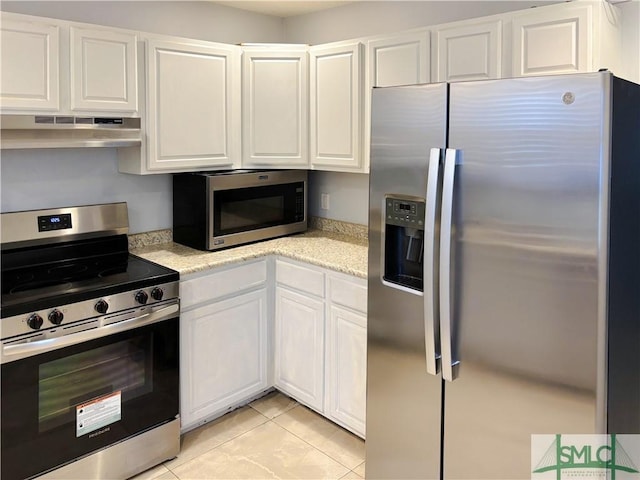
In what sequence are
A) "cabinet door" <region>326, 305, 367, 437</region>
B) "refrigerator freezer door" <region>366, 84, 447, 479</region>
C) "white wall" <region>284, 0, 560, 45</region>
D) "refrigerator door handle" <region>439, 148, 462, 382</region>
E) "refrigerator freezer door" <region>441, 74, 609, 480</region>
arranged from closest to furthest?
"refrigerator freezer door" <region>441, 74, 609, 480</region>, "refrigerator door handle" <region>439, 148, 462, 382</region>, "refrigerator freezer door" <region>366, 84, 447, 479</region>, "cabinet door" <region>326, 305, 367, 437</region>, "white wall" <region>284, 0, 560, 45</region>

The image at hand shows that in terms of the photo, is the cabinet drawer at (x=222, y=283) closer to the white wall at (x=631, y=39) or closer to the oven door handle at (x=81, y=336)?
the oven door handle at (x=81, y=336)

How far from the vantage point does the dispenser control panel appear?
6.46 feet

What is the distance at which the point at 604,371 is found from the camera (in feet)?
5.36

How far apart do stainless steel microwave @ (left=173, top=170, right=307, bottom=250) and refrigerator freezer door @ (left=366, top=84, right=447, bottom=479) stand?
110 cm

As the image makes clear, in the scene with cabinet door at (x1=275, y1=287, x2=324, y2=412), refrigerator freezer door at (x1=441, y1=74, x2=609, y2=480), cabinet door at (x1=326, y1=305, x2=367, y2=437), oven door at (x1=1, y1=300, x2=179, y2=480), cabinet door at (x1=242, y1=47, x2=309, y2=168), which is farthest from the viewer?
cabinet door at (x1=242, y1=47, x2=309, y2=168)

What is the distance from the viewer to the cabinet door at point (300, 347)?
2.85 m

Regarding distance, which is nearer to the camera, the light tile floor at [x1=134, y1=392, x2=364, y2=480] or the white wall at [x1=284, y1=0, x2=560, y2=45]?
the light tile floor at [x1=134, y1=392, x2=364, y2=480]

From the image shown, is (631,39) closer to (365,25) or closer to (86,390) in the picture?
(365,25)

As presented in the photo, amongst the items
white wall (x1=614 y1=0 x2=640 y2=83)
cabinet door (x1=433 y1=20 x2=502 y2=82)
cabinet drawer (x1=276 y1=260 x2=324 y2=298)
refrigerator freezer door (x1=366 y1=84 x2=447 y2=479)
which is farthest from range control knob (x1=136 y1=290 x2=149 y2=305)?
white wall (x1=614 y1=0 x2=640 y2=83)

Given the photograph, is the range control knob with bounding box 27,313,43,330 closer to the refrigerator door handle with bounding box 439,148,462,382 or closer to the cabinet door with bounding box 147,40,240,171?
the cabinet door with bounding box 147,40,240,171

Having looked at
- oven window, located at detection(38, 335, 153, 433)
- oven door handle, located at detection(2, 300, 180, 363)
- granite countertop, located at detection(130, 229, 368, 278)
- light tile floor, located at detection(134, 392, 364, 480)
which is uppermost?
granite countertop, located at detection(130, 229, 368, 278)

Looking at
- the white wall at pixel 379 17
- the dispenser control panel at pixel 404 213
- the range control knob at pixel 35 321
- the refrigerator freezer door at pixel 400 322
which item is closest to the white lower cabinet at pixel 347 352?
the refrigerator freezer door at pixel 400 322

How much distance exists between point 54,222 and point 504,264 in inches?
83.8

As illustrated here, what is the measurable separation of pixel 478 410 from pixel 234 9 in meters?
2.74
